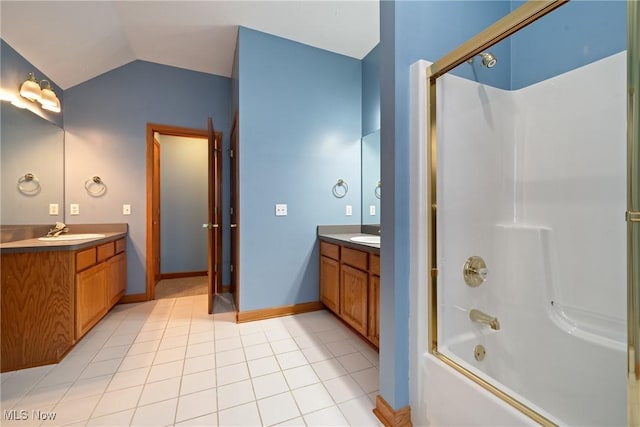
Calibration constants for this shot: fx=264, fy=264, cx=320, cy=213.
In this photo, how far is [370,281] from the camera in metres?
1.87

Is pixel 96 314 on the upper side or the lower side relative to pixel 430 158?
lower

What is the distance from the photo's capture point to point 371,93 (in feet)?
9.04

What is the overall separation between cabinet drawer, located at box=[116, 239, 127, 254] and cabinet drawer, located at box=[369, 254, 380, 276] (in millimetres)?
2575

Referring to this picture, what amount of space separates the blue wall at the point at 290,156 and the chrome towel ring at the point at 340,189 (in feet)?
0.14

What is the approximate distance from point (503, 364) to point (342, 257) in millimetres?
1239

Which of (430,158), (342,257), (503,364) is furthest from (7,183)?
(503,364)

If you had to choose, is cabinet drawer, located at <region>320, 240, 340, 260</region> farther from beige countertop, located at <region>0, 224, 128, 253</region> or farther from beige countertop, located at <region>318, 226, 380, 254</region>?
beige countertop, located at <region>0, 224, 128, 253</region>

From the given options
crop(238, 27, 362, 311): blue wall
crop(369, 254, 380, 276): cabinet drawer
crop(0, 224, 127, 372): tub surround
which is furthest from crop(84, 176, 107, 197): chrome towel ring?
crop(369, 254, 380, 276): cabinet drawer

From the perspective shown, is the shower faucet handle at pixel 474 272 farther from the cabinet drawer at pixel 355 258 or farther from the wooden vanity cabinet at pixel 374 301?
the cabinet drawer at pixel 355 258

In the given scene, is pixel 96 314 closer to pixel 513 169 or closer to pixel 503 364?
→ pixel 503 364

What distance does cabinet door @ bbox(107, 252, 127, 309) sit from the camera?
2457mm

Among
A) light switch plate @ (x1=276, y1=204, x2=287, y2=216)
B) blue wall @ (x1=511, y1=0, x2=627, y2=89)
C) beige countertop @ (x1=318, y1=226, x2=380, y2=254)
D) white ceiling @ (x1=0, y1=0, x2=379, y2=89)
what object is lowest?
beige countertop @ (x1=318, y1=226, x2=380, y2=254)

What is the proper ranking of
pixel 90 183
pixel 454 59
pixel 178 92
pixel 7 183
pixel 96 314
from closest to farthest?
pixel 454 59 < pixel 7 183 < pixel 96 314 < pixel 90 183 < pixel 178 92

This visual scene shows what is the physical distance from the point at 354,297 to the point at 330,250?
537 mm
